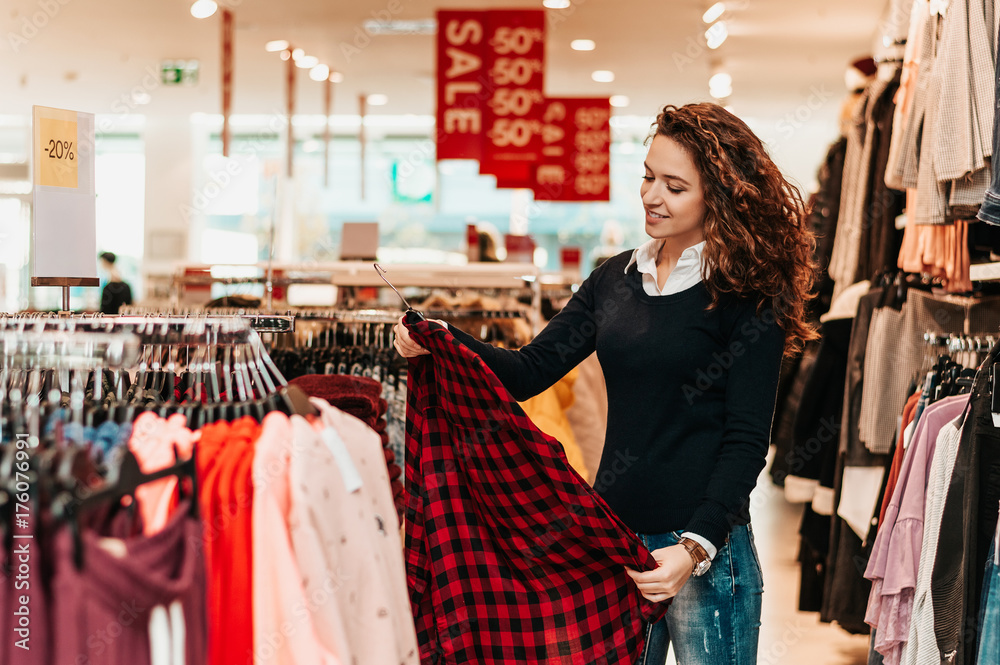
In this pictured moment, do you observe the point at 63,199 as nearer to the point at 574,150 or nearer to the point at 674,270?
the point at 674,270

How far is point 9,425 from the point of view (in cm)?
137

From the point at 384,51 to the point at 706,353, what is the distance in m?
8.93

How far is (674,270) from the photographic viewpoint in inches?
74.0

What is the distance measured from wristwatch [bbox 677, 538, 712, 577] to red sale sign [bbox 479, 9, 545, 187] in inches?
234

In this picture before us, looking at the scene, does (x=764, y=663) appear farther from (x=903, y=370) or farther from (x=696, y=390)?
(x=696, y=390)

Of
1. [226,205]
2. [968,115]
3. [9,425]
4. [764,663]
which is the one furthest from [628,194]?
[9,425]

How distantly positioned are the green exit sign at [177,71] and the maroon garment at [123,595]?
10266 millimetres

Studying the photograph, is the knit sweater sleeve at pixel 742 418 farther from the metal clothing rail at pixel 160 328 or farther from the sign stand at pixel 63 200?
the sign stand at pixel 63 200

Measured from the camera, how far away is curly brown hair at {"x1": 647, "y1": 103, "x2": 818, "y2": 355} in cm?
177

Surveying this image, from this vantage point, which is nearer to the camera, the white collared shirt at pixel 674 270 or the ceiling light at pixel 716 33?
the white collared shirt at pixel 674 270

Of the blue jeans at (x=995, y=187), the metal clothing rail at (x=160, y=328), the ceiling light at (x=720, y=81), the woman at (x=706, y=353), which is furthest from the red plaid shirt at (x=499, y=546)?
the ceiling light at (x=720, y=81)

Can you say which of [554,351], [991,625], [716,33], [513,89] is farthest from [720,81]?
[991,625]

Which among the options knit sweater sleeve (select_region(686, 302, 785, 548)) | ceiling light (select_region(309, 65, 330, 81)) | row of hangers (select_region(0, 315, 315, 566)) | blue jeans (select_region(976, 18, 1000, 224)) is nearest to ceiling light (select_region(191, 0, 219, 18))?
ceiling light (select_region(309, 65, 330, 81))

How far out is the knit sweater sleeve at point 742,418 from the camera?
167 centimetres
